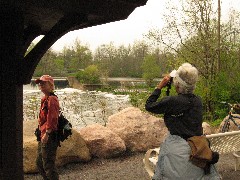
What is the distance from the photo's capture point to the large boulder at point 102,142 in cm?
707

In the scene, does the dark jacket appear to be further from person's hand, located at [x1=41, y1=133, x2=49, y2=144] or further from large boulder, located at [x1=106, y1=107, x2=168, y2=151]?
large boulder, located at [x1=106, y1=107, x2=168, y2=151]

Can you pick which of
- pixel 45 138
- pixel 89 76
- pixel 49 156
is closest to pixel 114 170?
pixel 49 156

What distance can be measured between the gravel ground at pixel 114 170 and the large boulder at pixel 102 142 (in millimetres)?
140

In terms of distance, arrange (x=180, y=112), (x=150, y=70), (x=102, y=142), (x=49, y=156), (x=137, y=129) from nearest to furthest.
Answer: (x=180, y=112) < (x=49, y=156) < (x=102, y=142) < (x=137, y=129) < (x=150, y=70)

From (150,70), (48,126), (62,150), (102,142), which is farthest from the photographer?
(150,70)

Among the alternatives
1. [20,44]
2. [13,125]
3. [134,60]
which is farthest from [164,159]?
[134,60]

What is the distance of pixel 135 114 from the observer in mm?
8062

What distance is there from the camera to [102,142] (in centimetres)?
709

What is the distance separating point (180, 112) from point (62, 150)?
12.6 feet

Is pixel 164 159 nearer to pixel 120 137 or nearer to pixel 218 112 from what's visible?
pixel 120 137

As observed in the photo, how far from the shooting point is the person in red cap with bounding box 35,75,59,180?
3.97m

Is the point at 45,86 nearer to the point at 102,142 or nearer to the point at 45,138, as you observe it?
the point at 45,138

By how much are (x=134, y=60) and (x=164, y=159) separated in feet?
194

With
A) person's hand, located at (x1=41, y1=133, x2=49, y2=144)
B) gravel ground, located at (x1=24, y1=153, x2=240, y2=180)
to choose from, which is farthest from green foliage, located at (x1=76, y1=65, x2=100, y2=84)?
person's hand, located at (x1=41, y1=133, x2=49, y2=144)
